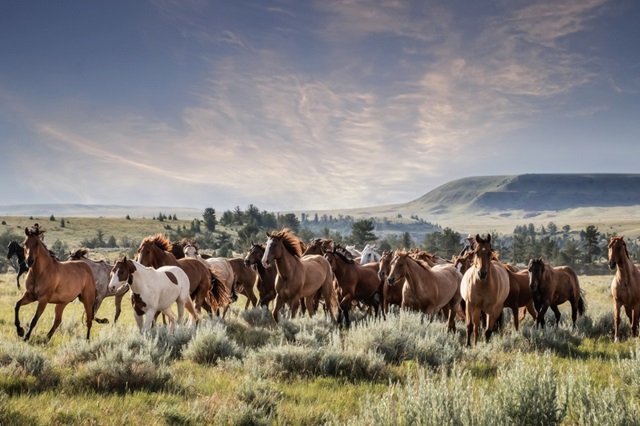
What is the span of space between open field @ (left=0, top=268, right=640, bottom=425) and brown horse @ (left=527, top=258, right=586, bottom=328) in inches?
93.0

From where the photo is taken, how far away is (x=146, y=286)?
9102 mm

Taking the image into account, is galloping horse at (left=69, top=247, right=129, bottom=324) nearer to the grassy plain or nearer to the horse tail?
the horse tail

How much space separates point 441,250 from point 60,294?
6362cm

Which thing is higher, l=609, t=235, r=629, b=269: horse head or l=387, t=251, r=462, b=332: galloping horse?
l=609, t=235, r=629, b=269: horse head

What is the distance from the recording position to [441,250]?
6788 cm

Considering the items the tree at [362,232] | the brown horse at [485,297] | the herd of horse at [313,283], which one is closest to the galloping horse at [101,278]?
the herd of horse at [313,283]

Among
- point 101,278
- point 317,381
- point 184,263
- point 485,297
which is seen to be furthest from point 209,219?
point 317,381

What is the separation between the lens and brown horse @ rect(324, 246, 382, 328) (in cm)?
1346

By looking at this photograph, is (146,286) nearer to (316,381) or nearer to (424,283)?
(316,381)

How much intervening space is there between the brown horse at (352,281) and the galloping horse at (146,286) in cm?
502

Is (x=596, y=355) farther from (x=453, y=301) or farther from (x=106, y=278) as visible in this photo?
(x=106, y=278)

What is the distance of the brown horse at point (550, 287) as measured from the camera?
11.8m

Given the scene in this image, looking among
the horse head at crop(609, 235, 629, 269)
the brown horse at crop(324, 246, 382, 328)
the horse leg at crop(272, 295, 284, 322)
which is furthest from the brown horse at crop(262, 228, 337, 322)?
the horse head at crop(609, 235, 629, 269)

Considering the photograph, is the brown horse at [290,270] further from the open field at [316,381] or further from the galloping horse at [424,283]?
the galloping horse at [424,283]
